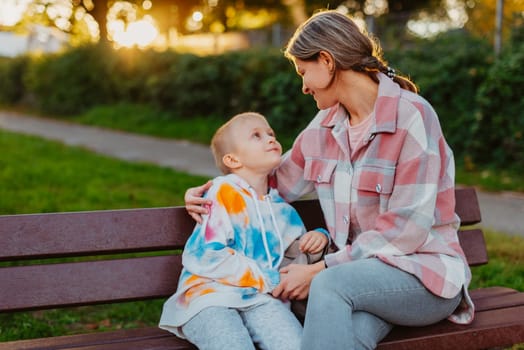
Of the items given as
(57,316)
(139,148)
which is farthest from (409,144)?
(139,148)

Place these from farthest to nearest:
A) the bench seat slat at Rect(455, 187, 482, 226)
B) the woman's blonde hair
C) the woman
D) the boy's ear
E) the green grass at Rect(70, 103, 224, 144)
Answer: the green grass at Rect(70, 103, 224, 144)
the bench seat slat at Rect(455, 187, 482, 226)
the boy's ear
the woman's blonde hair
the woman

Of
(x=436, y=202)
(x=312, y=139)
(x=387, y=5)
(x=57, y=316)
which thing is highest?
(x=387, y=5)

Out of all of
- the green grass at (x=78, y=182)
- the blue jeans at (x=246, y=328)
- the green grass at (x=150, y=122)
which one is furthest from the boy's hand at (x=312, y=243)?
the green grass at (x=150, y=122)

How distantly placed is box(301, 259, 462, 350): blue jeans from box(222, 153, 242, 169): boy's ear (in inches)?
25.6

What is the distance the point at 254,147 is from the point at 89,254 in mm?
811

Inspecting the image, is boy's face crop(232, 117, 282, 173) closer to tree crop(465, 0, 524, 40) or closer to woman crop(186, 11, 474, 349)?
woman crop(186, 11, 474, 349)

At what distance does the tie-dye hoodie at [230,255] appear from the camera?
8.99 feet

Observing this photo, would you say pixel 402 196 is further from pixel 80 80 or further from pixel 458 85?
pixel 80 80

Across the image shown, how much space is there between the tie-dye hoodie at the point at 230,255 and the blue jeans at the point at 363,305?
308mm

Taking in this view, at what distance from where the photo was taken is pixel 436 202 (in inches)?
108

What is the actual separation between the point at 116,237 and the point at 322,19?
1.22 metres

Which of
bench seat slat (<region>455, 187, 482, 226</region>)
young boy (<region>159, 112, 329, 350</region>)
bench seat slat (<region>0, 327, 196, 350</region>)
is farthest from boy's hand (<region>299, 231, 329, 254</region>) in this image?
bench seat slat (<region>455, 187, 482, 226</region>)

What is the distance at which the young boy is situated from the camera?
8.65 ft

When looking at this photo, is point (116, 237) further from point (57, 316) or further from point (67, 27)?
point (67, 27)
